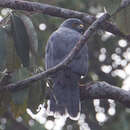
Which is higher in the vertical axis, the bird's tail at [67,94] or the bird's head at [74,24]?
the bird's head at [74,24]

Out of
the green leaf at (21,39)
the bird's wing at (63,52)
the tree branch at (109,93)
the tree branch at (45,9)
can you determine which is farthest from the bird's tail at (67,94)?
the green leaf at (21,39)

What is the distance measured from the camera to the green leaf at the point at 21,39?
3514mm

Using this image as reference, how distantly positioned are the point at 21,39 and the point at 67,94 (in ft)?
4.50

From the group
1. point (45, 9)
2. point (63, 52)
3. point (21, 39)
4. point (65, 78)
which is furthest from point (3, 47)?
point (63, 52)

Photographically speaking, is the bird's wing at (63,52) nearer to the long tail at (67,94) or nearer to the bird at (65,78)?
the bird at (65,78)

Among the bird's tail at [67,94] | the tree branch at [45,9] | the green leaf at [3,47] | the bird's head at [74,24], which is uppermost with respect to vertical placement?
the bird's head at [74,24]

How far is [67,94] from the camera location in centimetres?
472

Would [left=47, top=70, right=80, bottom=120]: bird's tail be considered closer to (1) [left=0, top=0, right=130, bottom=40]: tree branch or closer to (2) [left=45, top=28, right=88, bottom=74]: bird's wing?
(2) [left=45, top=28, right=88, bottom=74]: bird's wing

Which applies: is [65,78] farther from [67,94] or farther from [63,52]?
[63,52]

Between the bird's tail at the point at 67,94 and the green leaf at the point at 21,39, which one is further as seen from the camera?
the bird's tail at the point at 67,94

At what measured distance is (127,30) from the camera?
12.1 ft

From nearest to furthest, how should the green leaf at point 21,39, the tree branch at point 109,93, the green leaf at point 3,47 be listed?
1. the green leaf at point 3,47
2. the green leaf at point 21,39
3. the tree branch at point 109,93

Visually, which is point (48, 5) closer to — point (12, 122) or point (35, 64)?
point (35, 64)

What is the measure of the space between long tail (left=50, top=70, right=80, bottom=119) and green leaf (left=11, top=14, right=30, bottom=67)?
1085mm
